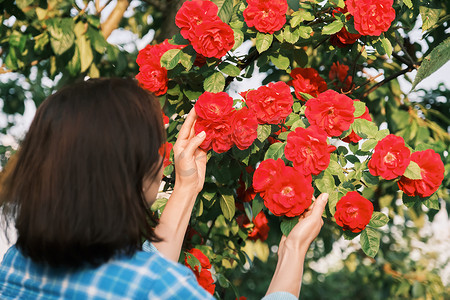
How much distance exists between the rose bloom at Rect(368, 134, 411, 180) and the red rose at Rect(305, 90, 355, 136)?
130 mm

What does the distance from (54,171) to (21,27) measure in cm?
241

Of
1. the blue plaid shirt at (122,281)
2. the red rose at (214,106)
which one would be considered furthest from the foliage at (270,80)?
the blue plaid shirt at (122,281)

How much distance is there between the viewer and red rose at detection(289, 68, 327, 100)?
1.99 meters

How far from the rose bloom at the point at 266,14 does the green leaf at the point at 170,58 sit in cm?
27

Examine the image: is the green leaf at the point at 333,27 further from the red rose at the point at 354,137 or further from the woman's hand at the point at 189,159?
the woman's hand at the point at 189,159

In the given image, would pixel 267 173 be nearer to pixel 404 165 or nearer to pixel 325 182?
pixel 325 182

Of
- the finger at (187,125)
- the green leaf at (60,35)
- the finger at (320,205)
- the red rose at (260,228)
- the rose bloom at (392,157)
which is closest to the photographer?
the finger at (320,205)

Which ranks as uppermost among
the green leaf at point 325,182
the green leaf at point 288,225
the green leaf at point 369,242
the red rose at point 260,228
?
the green leaf at point 325,182

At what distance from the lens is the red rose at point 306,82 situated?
1.99 metres

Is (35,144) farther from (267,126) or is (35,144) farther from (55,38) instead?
(55,38)

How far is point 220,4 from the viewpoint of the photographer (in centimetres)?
183

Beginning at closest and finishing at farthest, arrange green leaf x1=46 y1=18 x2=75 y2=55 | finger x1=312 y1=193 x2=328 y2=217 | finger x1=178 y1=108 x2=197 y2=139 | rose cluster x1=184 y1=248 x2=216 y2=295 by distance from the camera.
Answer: finger x1=312 y1=193 x2=328 y2=217 → finger x1=178 y1=108 x2=197 y2=139 → rose cluster x1=184 y1=248 x2=216 y2=295 → green leaf x1=46 y1=18 x2=75 y2=55

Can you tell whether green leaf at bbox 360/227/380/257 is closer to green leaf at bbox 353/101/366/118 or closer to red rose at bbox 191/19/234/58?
green leaf at bbox 353/101/366/118

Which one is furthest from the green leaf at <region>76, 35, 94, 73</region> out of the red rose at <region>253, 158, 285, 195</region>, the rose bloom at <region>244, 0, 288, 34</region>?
the red rose at <region>253, 158, 285, 195</region>
